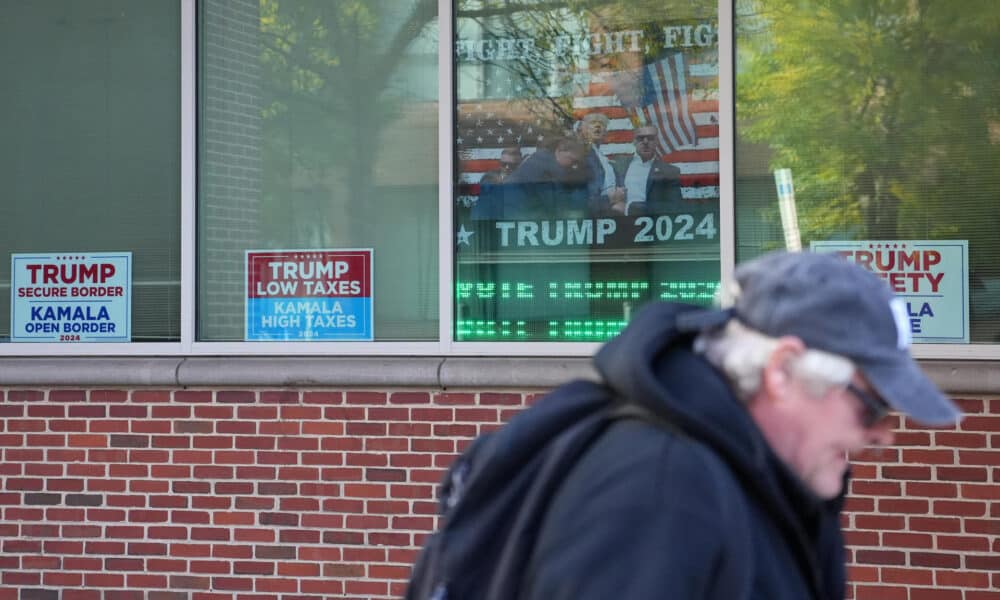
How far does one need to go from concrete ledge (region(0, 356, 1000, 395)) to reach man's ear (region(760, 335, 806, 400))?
3.57m

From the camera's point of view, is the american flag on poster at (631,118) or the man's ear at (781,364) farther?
the american flag on poster at (631,118)

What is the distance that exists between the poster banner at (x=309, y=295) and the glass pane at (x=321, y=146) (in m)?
0.04

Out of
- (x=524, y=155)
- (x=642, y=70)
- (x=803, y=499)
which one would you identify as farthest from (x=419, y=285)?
(x=803, y=499)

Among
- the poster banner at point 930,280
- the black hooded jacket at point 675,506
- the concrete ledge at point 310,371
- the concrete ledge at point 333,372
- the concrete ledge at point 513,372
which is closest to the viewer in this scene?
the black hooded jacket at point 675,506

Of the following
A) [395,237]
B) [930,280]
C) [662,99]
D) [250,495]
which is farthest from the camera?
[395,237]

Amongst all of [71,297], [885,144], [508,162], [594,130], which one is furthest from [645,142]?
[71,297]

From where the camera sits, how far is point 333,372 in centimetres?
576

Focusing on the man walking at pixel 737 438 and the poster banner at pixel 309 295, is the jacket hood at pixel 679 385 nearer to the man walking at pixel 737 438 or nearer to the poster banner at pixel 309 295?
the man walking at pixel 737 438

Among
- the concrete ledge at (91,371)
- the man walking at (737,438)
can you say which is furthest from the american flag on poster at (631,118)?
the man walking at (737,438)

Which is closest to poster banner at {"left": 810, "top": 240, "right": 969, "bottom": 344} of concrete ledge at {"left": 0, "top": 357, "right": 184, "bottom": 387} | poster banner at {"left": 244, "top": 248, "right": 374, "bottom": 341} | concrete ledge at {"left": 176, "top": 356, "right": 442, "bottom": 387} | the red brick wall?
the red brick wall

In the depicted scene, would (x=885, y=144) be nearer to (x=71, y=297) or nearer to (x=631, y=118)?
(x=631, y=118)

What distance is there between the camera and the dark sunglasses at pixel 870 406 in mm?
1724

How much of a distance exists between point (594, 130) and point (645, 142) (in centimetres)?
24

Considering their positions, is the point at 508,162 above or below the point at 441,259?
above
